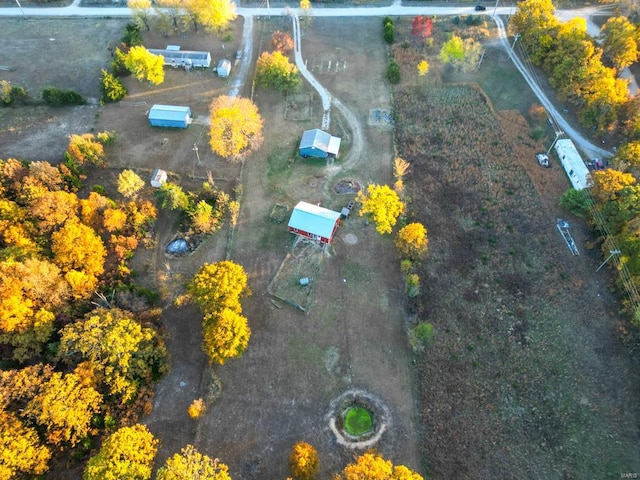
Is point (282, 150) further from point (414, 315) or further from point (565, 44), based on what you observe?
point (565, 44)

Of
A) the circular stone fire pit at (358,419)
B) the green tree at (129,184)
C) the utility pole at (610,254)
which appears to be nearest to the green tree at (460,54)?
the utility pole at (610,254)

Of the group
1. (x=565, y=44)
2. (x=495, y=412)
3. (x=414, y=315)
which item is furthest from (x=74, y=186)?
(x=565, y=44)

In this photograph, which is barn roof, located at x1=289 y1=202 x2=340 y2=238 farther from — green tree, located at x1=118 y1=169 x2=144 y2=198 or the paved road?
the paved road

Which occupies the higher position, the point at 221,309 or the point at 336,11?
the point at 336,11

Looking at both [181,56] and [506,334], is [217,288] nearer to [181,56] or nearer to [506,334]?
[506,334]

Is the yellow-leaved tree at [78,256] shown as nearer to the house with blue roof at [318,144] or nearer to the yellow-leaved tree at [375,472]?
the house with blue roof at [318,144]

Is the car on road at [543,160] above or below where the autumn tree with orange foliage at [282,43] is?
below

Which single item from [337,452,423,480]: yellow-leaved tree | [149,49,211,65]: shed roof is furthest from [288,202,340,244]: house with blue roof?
[149,49,211,65]: shed roof

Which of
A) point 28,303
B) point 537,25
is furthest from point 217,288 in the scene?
point 537,25
